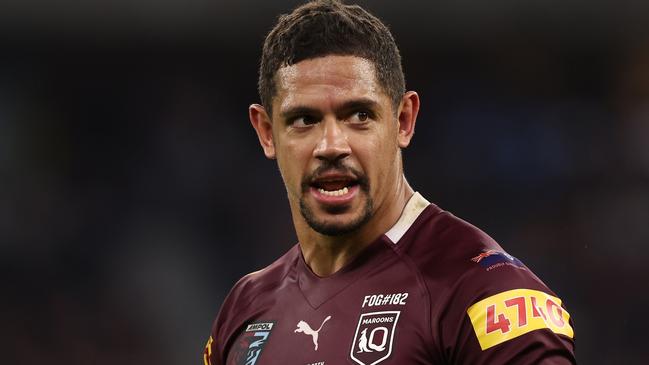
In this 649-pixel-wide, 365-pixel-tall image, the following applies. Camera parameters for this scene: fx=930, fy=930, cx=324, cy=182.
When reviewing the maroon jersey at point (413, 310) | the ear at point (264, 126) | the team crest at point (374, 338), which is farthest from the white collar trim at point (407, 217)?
the ear at point (264, 126)

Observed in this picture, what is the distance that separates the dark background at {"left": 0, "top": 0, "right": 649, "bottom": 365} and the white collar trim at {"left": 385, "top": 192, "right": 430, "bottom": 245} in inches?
173

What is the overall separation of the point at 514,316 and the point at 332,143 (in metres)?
0.79

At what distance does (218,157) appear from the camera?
802 cm

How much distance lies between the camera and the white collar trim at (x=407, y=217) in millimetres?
3164

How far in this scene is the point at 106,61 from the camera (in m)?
8.16

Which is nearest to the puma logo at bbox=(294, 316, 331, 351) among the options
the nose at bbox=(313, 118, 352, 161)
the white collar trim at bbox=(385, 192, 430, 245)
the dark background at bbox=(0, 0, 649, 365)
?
the white collar trim at bbox=(385, 192, 430, 245)

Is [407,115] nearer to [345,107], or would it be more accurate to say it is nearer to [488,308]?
[345,107]

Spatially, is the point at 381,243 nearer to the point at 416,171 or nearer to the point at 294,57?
the point at 294,57

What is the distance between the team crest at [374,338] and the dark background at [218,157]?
15.5 feet

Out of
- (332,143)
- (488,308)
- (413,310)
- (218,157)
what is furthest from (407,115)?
(218,157)

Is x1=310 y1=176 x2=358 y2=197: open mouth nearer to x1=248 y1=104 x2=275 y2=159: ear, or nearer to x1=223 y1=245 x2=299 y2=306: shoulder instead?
x1=248 y1=104 x2=275 y2=159: ear

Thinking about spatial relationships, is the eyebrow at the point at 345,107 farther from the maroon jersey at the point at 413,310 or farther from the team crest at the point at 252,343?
the team crest at the point at 252,343

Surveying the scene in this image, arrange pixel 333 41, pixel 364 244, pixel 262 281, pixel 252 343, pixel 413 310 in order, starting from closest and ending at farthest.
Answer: pixel 413 310 < pixel 333 41 < pixel 364 244 < pixel 252 343 < pixel 262 281

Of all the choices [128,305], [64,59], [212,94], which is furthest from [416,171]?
[64,59]
